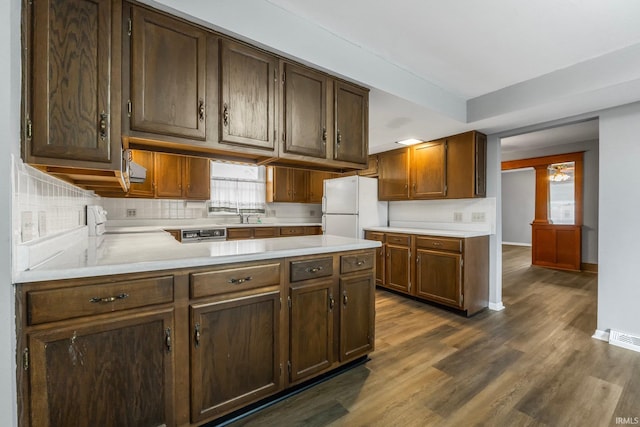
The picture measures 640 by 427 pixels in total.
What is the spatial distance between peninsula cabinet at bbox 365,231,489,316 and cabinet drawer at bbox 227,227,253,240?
2.18 m

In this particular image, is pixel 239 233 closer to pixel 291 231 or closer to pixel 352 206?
pixel 291 231

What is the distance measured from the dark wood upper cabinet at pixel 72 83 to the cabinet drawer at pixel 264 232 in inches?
125

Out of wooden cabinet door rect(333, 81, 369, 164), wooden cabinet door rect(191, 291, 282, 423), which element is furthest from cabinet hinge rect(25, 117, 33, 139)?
wooden cabinet door rect(333, 81, 369, 164)

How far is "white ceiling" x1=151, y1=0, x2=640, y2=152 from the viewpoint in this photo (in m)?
1.67

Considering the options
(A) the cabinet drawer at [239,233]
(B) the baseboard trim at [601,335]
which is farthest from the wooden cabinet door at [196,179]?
(B) the baseboard trim at [601,335]

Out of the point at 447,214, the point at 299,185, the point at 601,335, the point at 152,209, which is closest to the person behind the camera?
the point at 601,335

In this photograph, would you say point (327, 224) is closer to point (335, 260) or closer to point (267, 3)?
point (335, 260)

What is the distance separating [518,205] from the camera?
8703 millimetres

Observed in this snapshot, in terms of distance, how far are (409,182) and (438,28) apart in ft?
7.80

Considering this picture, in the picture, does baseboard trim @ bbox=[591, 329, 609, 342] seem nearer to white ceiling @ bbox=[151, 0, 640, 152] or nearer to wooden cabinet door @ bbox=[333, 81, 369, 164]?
white ceiling @ bbox=[151, 0, 640, 152]

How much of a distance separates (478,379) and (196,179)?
4.18m

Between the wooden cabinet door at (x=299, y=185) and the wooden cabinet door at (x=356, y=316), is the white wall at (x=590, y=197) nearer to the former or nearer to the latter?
the wooden cabinet door at (x=299, y=185)

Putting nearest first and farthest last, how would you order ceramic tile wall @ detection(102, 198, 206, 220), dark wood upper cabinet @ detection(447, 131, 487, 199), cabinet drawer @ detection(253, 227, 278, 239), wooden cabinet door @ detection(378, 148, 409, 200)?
1. dark wood upper cabinet @ detection(447, 131, 487, 199)
2. ceramic tile wall @ detection(102, 198, 206, 220)
3. wooden cabinet door @ detection(378, 148, 409, 200)
4. cabinet drawer @ detection(253, 227, 278, 239)

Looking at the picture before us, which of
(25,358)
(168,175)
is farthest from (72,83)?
(168,175)
